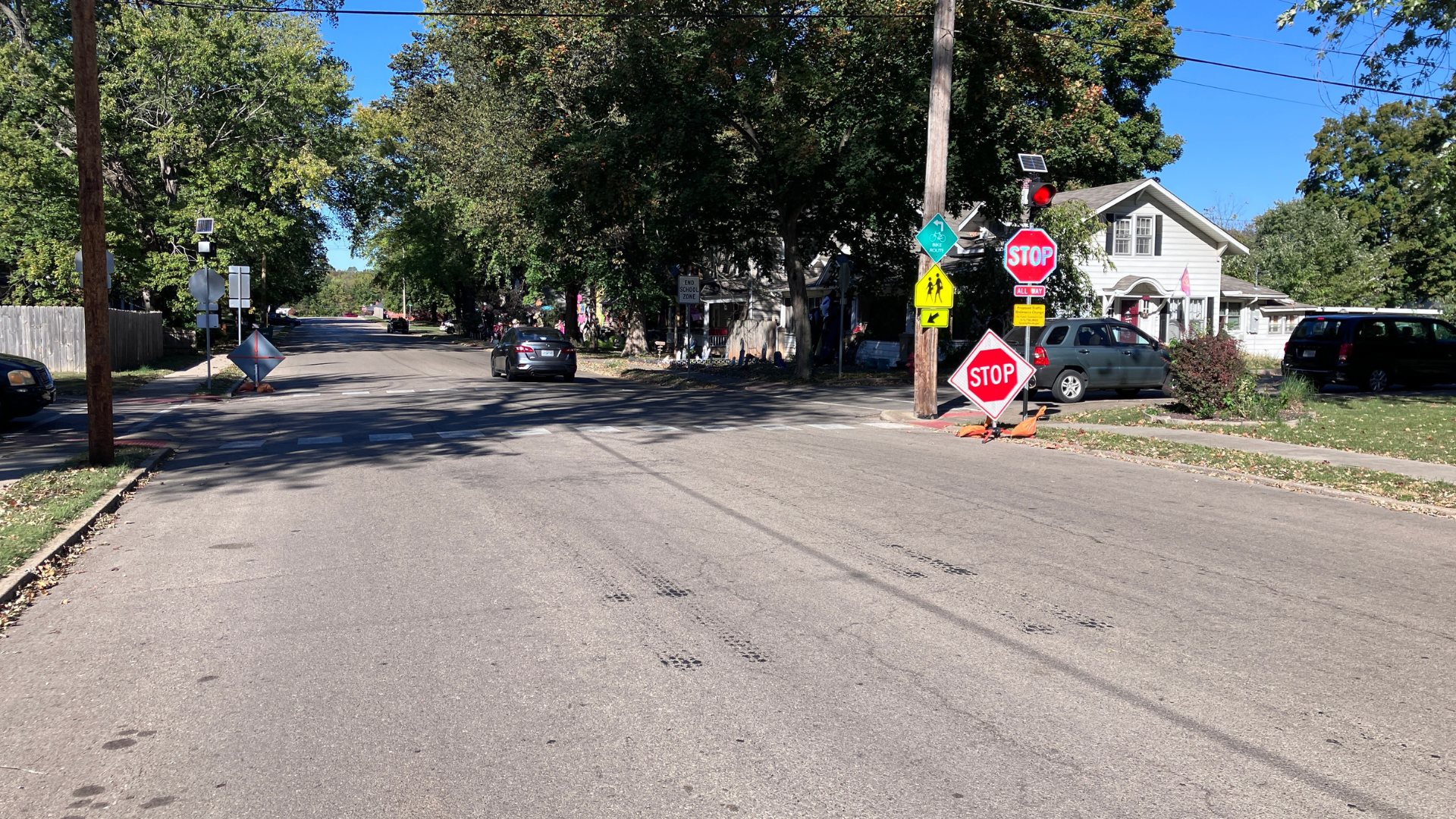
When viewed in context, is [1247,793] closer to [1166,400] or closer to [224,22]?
[1166,400]

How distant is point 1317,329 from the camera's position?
71.6 ft

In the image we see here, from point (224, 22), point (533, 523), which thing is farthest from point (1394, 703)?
point (224, 22)

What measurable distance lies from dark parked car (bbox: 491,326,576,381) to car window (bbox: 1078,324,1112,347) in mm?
13715

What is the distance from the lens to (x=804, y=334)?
27.8m

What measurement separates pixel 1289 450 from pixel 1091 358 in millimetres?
7163

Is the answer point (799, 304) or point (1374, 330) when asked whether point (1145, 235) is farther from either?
point (1374, 330)

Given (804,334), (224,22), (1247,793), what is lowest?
(1247,793)

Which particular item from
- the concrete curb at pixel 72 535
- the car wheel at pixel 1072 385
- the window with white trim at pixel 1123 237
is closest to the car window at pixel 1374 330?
the car wheel at pixel 1072 385

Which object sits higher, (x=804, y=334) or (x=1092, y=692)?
(x=804, y=334)

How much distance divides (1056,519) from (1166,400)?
13.6 metres

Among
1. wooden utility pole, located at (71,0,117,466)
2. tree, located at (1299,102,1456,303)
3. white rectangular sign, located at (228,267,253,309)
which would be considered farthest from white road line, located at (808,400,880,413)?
tree, located at (1299,102,1456,303)

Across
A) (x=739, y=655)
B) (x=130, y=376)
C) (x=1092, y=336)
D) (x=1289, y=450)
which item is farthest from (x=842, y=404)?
(x=130, y=376)

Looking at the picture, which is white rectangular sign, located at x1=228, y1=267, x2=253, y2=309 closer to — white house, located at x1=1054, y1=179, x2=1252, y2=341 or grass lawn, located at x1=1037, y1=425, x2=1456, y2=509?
grass lawn, located at x1=1037, y1=425, x2=1456, y2=509

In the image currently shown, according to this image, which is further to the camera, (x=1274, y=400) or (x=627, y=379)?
(x=627, y=379)
